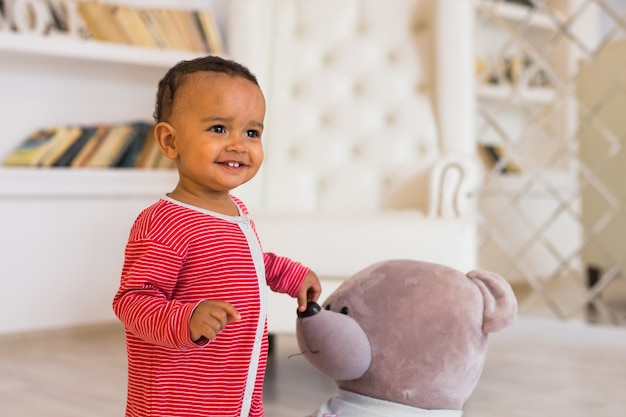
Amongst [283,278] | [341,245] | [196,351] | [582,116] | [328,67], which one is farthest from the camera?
[582,116]

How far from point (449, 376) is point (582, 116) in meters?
2.18

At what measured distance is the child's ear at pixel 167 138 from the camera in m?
1.13

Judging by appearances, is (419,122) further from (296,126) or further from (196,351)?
(196,351)

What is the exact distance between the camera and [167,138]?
3.74ft

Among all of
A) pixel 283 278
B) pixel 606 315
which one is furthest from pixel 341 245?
pixel 606 315

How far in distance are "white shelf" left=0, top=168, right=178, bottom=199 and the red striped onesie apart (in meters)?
1.77

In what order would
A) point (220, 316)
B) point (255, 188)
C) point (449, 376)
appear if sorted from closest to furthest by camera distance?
point (220, 316), point (449, 376), point (255, 188)

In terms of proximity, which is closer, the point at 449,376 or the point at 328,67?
the point at 449,376

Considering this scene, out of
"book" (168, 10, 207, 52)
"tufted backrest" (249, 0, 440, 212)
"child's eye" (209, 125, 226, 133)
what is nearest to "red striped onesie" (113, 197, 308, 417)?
"child's eye" (209, 125, 226, 133)

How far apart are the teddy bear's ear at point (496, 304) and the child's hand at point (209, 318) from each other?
583 millimetres

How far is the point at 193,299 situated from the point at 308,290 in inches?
9.1

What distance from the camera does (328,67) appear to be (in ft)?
8.76

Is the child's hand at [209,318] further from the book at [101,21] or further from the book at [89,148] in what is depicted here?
the book at [101,21]

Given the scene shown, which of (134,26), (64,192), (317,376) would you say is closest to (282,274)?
(317,376)
